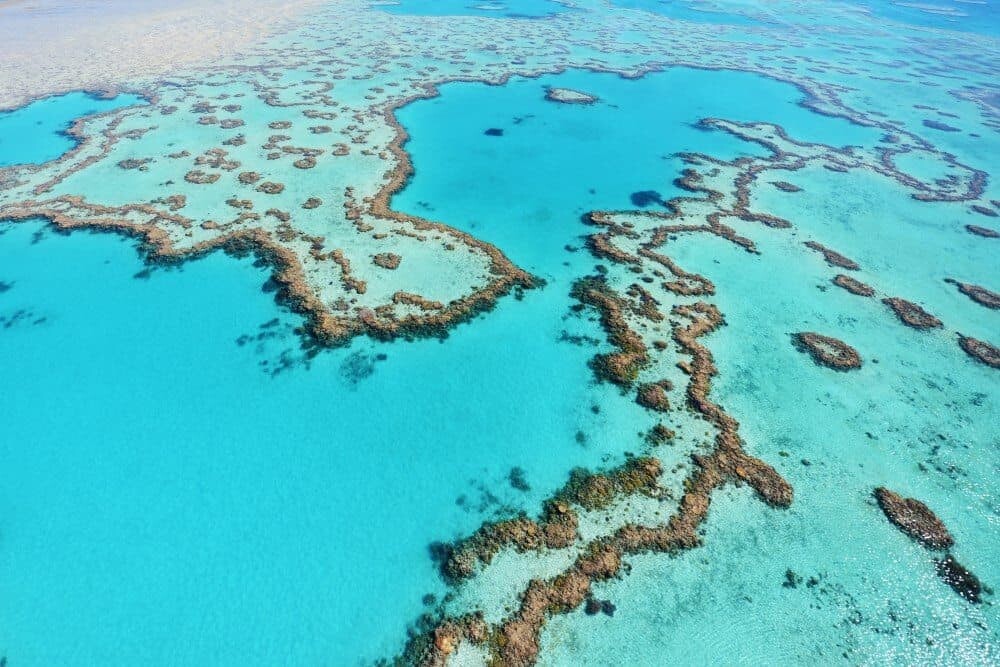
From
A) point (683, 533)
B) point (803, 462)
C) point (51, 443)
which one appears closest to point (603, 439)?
point (683, 533)

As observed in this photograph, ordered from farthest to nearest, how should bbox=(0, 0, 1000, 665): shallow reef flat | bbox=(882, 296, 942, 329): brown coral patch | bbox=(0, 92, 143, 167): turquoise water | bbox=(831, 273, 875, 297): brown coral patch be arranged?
bbox=(0, 92, 143, 167): turquoise water < bbox=(831, 273, 875, 297): brown coral patch < bbox=(882, 296, 942, 329): brown coral patch < bbox=(0, 0, 1000, 665): shallow reef flat

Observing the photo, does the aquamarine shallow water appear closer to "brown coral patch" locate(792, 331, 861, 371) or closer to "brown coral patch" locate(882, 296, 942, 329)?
"brown coral patch" locate(792, 331, 861, 371)

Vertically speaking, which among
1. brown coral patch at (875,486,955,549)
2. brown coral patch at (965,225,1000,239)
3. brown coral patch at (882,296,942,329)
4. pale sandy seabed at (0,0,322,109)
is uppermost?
pale sandy seabed at (0,0,322,109)

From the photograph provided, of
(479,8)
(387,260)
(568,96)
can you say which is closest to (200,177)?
(387,260)

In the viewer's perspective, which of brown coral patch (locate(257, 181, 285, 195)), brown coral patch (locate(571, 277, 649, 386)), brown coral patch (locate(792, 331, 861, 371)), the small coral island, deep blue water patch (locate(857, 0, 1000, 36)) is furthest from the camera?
deep blue water patch (locate(857, 0, 1000, 36))

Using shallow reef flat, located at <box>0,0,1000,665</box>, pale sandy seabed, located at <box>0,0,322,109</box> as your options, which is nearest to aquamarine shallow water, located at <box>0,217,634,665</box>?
shallow reef flat, located at <box>0,0,1000,665</box>

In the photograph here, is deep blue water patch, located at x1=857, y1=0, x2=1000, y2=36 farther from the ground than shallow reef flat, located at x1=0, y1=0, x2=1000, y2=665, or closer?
farther from the ground
